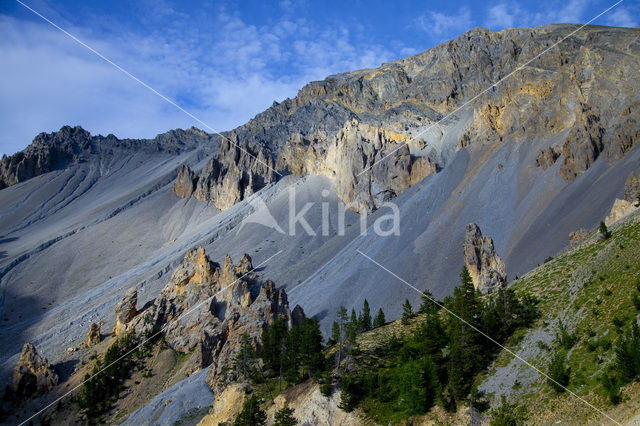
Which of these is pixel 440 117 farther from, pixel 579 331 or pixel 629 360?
pixel 629 360

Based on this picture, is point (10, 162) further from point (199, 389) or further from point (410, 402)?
point (410, 402)

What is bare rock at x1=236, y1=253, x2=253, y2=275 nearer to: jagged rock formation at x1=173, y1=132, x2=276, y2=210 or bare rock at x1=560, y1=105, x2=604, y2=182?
bare rock at x1=560, y1=105, x2=604, y2=182

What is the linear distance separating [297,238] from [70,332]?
45684 mm

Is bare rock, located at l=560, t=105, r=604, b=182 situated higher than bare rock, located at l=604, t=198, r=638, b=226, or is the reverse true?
bare rock, located at l=560, t=105, r=604, b=182

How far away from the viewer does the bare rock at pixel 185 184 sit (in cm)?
14188

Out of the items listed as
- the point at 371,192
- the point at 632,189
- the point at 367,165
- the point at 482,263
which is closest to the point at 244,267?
the point at 482,263

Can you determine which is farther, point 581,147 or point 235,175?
point 235,175

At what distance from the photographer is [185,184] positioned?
5650 inches

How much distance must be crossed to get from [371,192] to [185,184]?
69663 mm

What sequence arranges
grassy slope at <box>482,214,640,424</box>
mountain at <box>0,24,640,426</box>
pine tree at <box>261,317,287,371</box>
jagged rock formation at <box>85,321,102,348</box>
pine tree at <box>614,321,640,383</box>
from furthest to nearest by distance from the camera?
mountain at <box>0,24,640,426</box> → jagged rock formation at <box>85,321,102,348</box> → pine tree at <box>261,317,287,371</box> → grassy slope at <box>482,214,640,424</box> → pine tree at <box>614,321,640,383</box>

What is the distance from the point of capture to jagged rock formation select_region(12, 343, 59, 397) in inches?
1759

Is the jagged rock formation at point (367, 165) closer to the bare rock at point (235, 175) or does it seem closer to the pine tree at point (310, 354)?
the bare rock at point (235, 175)

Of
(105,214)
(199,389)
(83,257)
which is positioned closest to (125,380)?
(199,389)

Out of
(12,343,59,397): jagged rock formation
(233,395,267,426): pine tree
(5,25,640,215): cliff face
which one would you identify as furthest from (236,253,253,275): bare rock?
(5,25,640,215): cliff face
